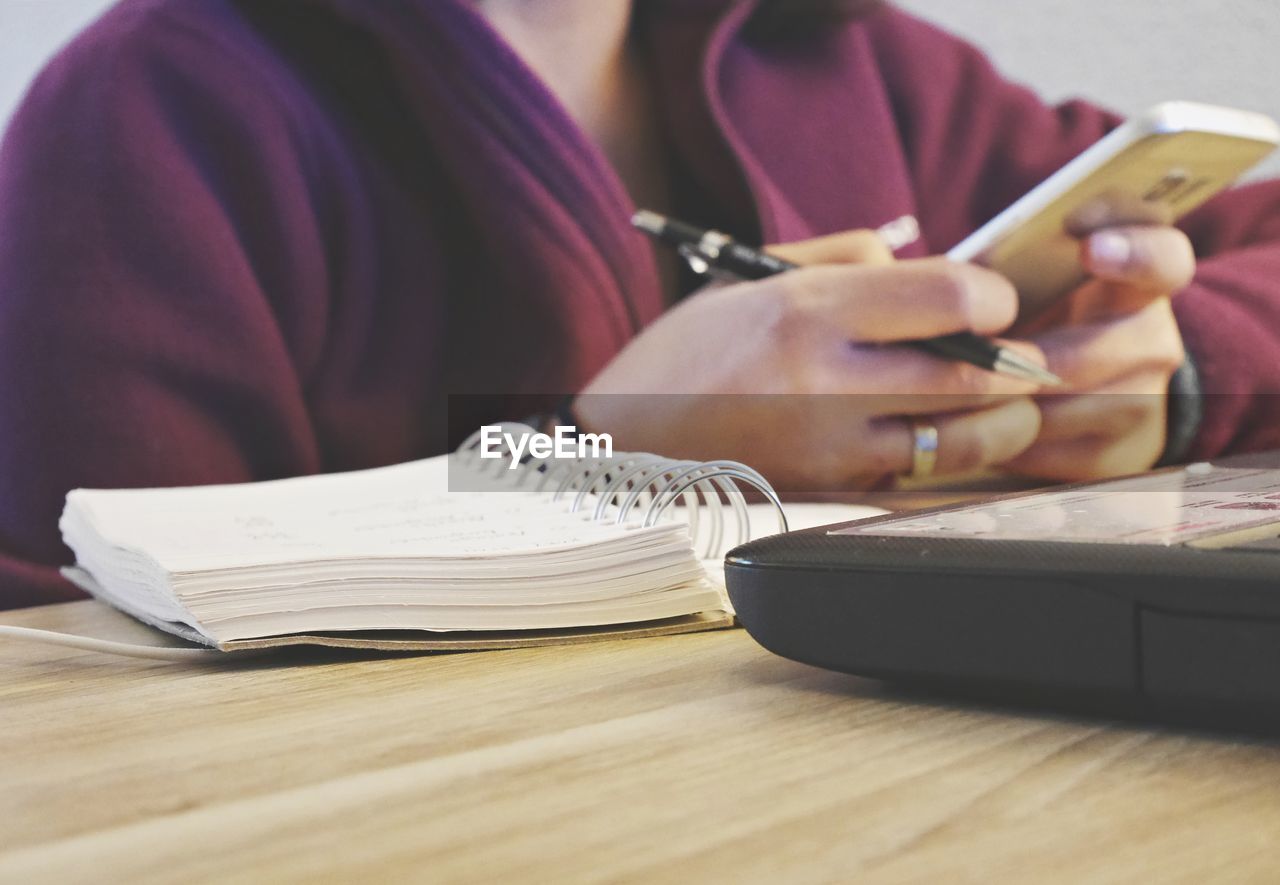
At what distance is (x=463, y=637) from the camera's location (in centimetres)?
42

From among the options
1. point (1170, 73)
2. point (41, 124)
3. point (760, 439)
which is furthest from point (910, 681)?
point (1170, 73)

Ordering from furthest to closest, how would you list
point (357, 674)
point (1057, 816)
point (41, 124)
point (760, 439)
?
point (760, 439), point (41, 124), point (357, 674), point (1057, 816)

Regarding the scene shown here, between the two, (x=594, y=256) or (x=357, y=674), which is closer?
(x=357, y=674)

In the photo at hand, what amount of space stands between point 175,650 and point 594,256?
59 centimetres

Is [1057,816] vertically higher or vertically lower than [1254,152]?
lower

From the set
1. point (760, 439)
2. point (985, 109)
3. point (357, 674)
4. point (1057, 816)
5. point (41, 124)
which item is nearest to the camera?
point (1057, 816)

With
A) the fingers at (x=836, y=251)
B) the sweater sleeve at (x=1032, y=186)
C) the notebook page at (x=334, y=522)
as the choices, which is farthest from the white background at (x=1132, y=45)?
the notebook page at (x=334, y=522)

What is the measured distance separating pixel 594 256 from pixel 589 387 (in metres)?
0.11

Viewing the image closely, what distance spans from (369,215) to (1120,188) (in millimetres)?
547

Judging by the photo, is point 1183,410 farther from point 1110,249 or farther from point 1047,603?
point 1047,603

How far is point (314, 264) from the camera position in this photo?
0.85 m

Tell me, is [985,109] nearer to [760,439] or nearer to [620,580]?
[760,439]

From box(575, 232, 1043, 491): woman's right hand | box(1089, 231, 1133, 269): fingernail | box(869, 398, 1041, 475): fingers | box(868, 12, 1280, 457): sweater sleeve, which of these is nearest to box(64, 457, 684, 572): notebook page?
box(575, 232, 1043, 491): woman's right hand

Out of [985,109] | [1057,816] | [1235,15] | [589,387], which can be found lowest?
[1057,816]
